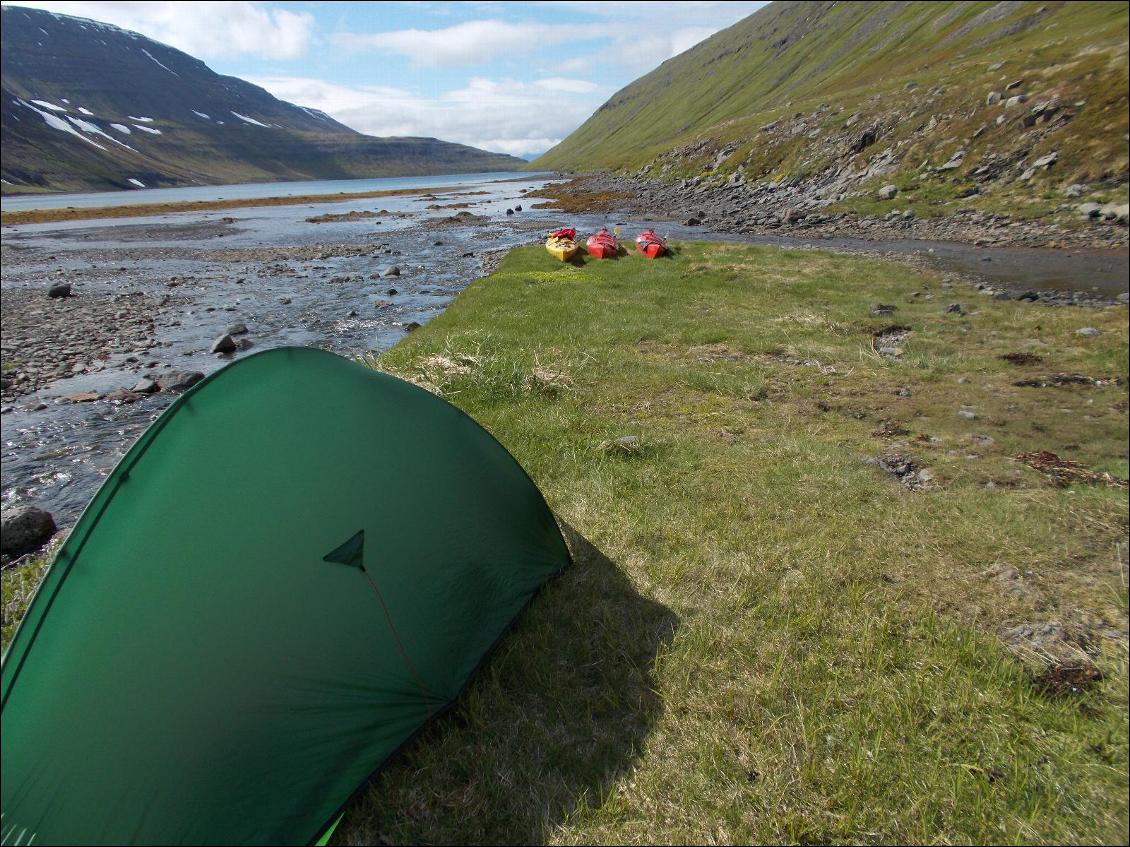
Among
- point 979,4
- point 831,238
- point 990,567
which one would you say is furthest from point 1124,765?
point 979,4

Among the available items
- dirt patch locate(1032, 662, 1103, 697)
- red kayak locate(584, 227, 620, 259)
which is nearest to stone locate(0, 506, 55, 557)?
dirt patch locate(1032, 662, 1103, 697)

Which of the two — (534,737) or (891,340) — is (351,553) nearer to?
(534,737)

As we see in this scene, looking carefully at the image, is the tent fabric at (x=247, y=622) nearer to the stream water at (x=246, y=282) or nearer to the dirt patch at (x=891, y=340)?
the stream water at (x=246, y=282)

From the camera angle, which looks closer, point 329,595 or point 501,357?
point 329,595

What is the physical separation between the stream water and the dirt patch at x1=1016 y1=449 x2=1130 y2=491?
258 inches

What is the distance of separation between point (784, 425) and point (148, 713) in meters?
9.11

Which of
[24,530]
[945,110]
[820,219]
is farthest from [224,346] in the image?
[945,110]

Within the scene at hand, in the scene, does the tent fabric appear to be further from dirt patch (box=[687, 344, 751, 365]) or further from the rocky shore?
the rocky shore

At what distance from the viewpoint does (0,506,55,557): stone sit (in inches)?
314

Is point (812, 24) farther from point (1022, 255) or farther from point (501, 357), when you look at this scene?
point (501, 357)

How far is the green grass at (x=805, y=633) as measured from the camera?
12.4ft

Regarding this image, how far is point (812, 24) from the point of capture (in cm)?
14688

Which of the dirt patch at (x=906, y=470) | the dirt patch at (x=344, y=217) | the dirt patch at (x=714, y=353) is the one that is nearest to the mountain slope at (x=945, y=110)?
the dirt patch at (x=906, y=470)

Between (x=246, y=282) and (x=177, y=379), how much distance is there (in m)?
17.5
